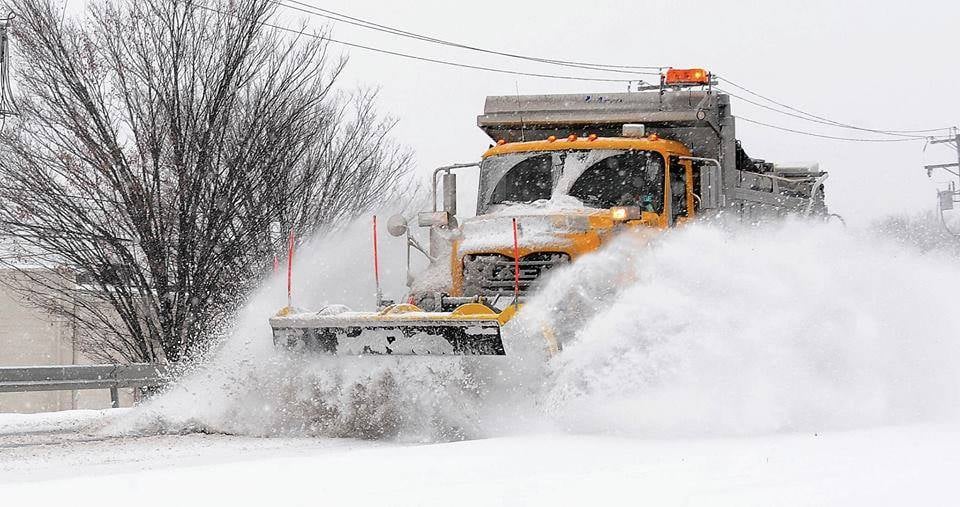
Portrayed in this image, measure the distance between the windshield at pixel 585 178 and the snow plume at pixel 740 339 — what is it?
652 millimetres

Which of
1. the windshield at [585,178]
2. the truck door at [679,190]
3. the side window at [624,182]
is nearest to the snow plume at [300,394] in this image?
the windshield at [585,178]

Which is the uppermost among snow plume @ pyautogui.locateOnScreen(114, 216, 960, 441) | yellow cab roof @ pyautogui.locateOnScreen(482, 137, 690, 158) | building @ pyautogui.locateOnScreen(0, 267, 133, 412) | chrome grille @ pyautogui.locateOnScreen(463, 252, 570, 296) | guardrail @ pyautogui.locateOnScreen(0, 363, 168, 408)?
yellow cab roof @ pyautogui.locateOnScreen(482, 137, 690, 158)

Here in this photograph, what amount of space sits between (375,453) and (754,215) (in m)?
5.42

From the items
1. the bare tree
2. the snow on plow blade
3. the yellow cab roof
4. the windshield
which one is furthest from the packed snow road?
the bare tree

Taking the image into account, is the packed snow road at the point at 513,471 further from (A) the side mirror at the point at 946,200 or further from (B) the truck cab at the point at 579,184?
(A) the side mirror at the point at 946,200

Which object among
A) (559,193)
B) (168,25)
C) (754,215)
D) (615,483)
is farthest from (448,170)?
(168,25)

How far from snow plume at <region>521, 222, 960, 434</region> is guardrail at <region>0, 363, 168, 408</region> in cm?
584

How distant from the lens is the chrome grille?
9.67m

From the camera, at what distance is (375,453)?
7730mm

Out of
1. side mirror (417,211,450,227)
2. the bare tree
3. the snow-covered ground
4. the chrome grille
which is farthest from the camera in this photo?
the bare tree

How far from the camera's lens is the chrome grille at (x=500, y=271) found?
9.67 metres

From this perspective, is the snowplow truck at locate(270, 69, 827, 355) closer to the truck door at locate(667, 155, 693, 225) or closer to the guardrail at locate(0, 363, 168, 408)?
the truck door at locate(667, 155, 693, 225)

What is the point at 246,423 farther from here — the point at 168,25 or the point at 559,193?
the point at 168,25

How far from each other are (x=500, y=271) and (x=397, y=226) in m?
1.59
